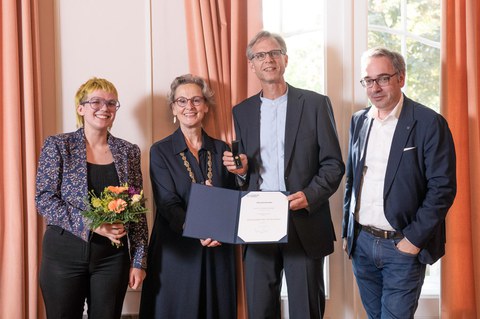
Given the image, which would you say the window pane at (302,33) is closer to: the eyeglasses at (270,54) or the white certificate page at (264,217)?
the eyeglasses at (270,54)

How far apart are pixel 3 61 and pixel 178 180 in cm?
128

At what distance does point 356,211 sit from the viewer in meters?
2.63

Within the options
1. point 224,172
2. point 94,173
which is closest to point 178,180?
point 224,172

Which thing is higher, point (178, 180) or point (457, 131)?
point (457, 131)

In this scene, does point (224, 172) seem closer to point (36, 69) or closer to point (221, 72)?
point (221, 72)

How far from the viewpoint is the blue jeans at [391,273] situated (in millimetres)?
2447

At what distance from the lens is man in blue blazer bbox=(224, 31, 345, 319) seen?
2594 millimetres

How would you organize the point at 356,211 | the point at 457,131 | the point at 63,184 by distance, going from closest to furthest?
the point at 63,184 → the point at 356,211 → the point at 457,131

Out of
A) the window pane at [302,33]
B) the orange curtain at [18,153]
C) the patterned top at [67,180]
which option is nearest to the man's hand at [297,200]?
the patterned top at [67,180]

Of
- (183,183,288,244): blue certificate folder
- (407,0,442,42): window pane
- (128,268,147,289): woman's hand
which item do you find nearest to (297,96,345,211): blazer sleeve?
(183,183,288,244): blue certificate folder

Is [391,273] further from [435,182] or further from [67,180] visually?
[67,180]

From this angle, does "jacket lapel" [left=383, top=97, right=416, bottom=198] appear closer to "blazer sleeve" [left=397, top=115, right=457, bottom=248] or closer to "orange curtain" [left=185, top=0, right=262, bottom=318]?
"blazer sleeve" [left=397, top=115, right=457, bottom=248]

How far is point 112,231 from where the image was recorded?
2373 mm

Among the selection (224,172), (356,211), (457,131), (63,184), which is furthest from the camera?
(457,131)
